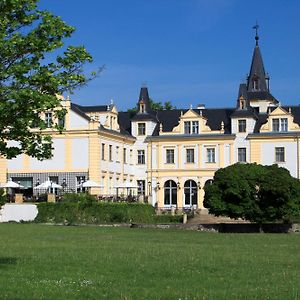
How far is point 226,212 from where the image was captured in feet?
158

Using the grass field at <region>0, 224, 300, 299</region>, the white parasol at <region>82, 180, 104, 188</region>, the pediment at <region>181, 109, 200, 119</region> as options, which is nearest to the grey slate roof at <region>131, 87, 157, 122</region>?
the pediment at <region>181, 109, 200, 119</region>

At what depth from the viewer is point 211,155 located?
70.9 metres

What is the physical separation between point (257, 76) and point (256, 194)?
31.9 metres

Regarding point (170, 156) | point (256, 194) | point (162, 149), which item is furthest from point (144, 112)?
point (256, 194)

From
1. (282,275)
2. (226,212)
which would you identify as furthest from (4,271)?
(226,212)

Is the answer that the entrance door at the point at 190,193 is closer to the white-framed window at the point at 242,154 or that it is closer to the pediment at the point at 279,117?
the white-framed window at the point at 242,154

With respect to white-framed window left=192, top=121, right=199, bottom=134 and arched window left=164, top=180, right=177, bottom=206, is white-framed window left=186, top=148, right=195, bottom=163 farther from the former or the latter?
arched window left=164, top=180, right=177, bottom=206

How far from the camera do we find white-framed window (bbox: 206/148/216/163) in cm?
7088

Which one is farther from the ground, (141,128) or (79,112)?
(79,112)

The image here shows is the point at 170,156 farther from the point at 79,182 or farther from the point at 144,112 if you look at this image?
the point at 79,182

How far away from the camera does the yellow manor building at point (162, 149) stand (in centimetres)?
6625

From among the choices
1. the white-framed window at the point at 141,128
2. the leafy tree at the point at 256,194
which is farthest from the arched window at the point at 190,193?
the leafy tree at the point at 256,194

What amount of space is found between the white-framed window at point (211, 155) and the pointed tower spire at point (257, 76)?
9.42 meters

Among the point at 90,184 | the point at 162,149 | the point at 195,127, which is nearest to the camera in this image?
the point at 90,184
